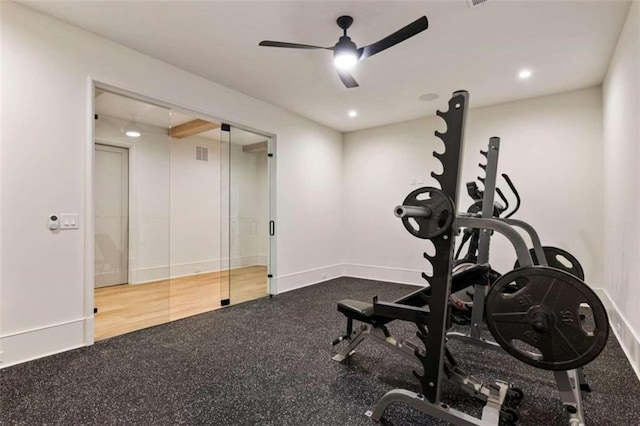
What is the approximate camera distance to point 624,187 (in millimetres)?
2873

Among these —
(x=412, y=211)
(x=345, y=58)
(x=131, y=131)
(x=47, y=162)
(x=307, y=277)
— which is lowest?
(x=307, y=277)

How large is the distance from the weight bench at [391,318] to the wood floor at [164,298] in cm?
227

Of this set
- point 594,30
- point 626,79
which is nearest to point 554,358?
point 626,79

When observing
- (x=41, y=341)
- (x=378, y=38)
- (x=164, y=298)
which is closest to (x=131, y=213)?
(x=164, y=298)

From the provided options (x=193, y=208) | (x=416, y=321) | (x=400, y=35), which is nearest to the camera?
(x=416, y=321)

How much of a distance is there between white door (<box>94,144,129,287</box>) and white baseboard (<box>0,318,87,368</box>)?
5.01 ft

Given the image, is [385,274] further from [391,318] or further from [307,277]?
[391,318]

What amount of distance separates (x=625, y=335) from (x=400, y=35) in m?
3.23

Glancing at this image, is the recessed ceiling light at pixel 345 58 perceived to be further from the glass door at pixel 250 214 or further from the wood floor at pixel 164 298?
the wood floor at pixel 164 298

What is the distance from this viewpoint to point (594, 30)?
9.35 feet

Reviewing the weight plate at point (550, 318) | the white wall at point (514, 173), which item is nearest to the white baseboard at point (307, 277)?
the white wall at point (514, 173)

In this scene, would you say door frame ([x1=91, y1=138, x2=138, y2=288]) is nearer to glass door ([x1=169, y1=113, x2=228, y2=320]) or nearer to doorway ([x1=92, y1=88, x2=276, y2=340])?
doorway ([x1=92, y1=88, x2=276, y2=340])

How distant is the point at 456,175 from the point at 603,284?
12.2ft

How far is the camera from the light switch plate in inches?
110
